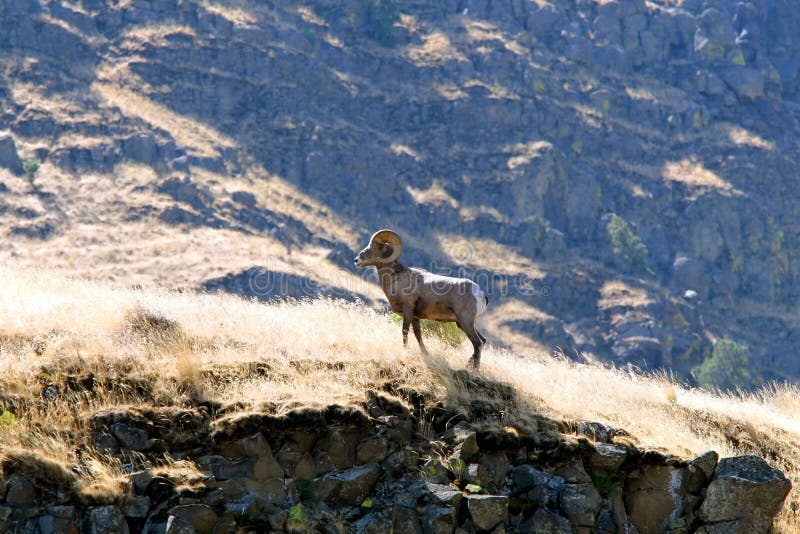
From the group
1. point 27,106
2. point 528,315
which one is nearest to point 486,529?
point 528,315

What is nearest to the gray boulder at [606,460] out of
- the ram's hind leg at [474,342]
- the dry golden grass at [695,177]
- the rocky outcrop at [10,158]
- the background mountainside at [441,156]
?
the ram's hind leg at [474,342]

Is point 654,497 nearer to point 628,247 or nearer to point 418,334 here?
point 418,334

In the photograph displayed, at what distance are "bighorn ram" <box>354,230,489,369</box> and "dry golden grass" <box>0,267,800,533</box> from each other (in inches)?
19.9

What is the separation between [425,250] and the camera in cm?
8800

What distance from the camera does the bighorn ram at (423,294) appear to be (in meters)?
14.8

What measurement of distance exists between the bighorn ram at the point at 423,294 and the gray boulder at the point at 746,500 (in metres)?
3.88

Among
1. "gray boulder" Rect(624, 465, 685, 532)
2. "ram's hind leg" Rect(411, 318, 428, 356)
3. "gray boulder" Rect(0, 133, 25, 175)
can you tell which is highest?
"ram's hind leg" Rect(411, 318, 428, 356)

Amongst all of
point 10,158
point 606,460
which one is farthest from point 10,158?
point 606,460

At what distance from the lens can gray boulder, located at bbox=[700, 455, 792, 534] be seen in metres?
13.2

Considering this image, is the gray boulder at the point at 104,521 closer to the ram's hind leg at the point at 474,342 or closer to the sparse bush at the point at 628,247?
the ram's hind leg at the point at 474,342

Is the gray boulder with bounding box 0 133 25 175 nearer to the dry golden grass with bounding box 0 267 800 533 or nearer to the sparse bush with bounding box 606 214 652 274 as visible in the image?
the sparse bush with bounding box 606 214 652 274

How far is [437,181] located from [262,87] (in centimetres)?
2125

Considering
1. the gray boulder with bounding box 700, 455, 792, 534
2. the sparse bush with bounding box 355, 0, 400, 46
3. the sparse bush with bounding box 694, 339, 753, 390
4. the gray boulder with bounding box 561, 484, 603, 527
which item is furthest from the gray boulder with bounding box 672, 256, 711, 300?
the gray boulder with bounding box 561, 484, 603, 527

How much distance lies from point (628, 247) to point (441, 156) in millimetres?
21810
